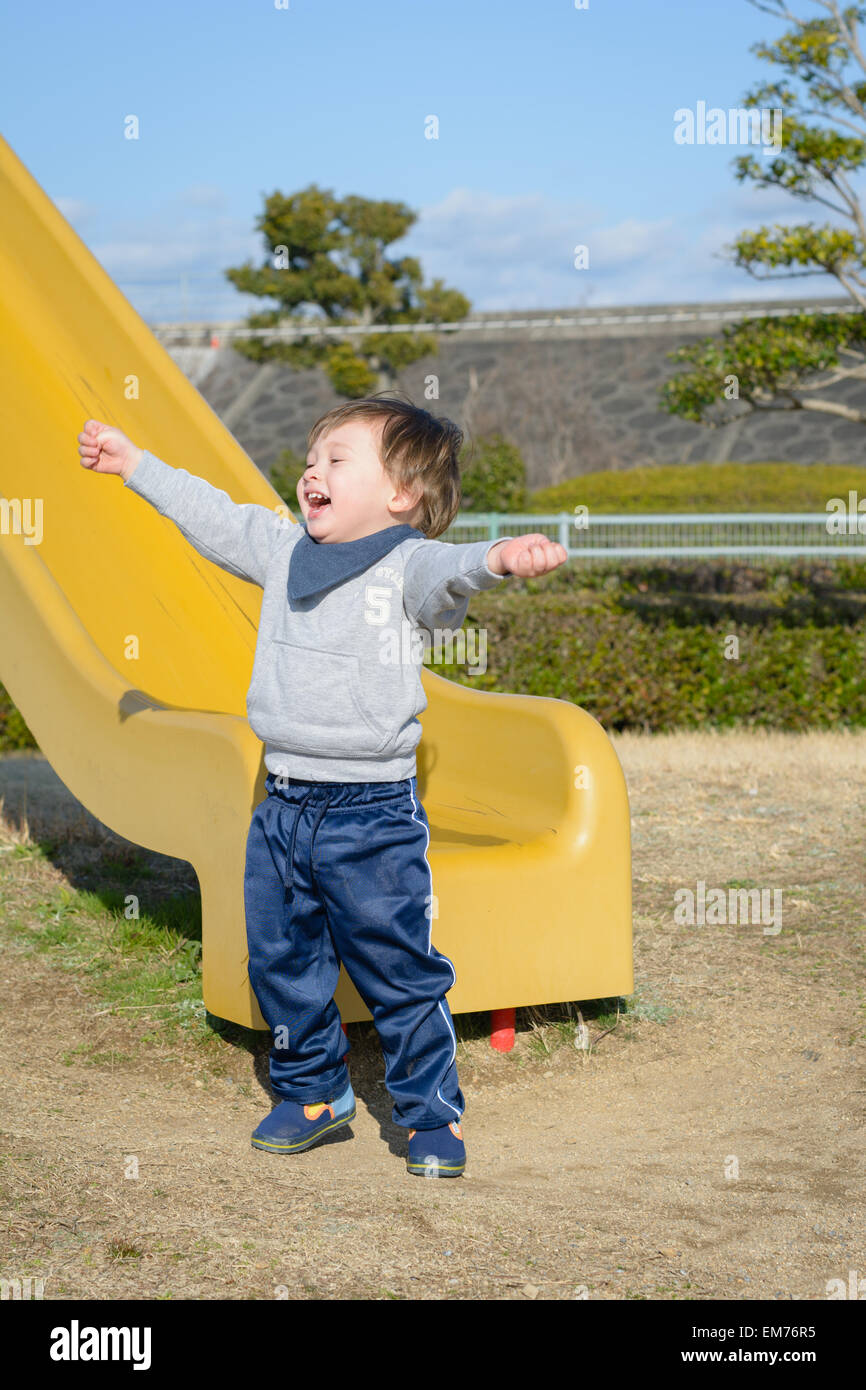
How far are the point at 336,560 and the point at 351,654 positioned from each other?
6.8 inches

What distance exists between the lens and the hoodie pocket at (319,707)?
2414 mm

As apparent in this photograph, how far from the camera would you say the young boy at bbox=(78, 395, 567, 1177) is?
7.93 feet

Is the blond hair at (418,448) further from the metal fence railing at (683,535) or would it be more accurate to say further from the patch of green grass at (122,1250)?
the metal fence railing at (683,535)

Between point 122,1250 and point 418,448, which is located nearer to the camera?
point 122,1250

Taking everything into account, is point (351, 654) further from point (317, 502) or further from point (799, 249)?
point (799, 249)

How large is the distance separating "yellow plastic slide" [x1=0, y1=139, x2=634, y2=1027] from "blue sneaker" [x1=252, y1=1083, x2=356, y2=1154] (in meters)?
0.22

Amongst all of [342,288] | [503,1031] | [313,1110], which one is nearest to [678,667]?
[503,1031]

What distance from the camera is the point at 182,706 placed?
3906 millimetres

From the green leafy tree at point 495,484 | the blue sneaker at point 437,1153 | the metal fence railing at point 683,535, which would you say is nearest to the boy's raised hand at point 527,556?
the blue sneaker at point 437,1153

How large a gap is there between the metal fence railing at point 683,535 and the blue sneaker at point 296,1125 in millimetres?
5833

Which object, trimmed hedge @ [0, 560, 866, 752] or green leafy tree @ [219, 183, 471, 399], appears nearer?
trimmed hedge @ [0, 560, 866, 752]

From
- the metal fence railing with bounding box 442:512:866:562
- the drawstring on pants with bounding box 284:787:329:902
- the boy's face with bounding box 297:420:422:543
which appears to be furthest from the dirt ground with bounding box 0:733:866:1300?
the metal fence railing with bounding box 442:512:866:562

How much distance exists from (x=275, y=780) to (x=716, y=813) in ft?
9.99

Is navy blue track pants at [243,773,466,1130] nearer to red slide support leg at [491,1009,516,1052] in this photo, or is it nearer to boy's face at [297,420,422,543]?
boy's face at [297,420,422,543]
